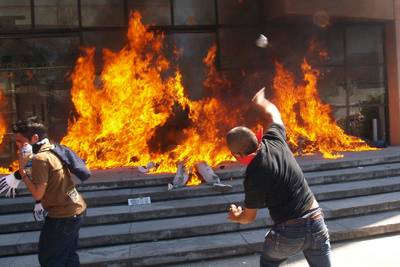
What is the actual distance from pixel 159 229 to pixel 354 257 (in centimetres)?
244

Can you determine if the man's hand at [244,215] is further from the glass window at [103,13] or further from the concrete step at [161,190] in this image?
the glass window at [103,13]

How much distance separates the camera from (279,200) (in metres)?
3.43

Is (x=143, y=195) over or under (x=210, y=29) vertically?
under

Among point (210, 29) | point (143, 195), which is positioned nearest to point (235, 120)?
point (210, 29)

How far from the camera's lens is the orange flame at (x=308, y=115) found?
10.5 m

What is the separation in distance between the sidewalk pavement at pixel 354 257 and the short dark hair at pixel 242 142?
8.05ft

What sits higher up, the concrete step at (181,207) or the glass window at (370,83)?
the glass window at (370,83)

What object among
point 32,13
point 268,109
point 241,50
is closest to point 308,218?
point 268,109

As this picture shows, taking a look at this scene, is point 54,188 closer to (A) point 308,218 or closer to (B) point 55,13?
(A) point 308,218

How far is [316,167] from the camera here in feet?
27.2

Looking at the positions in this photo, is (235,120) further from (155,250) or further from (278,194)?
(278,194)

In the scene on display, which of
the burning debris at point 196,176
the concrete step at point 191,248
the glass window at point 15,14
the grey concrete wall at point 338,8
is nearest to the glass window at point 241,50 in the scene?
the grey concrete wall at point 338,8

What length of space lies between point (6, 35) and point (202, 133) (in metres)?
4.70

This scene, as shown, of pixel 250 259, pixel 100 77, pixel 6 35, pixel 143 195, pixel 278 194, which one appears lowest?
pixel 250 259
